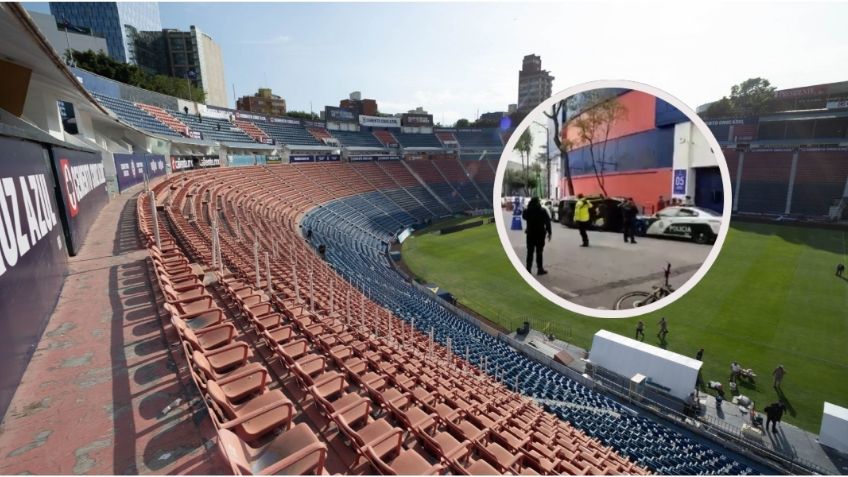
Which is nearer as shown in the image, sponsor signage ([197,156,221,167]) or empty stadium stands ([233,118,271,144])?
sponsor signage ([197,156,221,167])

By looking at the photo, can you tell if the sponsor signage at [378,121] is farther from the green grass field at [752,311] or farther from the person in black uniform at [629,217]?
the person in black uniform at [629,217]

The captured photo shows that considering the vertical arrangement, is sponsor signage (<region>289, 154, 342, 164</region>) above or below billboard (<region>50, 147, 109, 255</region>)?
above

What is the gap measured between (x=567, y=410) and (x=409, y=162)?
35.4 m

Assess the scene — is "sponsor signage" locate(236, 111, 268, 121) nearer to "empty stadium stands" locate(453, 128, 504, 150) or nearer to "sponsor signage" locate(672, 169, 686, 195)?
"empty stadium stands" locate(453, 128, 504, 150)

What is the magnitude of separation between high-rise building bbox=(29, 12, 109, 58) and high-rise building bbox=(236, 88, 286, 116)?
17226 millimetres

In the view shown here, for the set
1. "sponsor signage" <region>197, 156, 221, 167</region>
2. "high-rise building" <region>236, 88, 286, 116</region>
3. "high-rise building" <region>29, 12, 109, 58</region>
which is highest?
"high-rise building" <region>29, 12, 109, 58</region>

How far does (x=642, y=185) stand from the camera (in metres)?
2.10

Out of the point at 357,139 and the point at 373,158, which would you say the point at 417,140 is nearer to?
the point at 357,139

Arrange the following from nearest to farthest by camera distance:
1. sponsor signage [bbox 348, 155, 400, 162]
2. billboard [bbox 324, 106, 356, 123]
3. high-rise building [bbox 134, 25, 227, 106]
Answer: sponsor signage [bbox 348, 155, 400, 162]
billboard [bbox 324, 106, 356, 123]
high-rise building [bbox 134, 25, 227, 106]

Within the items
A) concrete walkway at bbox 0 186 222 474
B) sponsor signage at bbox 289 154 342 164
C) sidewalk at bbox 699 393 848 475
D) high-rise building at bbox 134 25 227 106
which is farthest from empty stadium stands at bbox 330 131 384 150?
high-rise building at bbox 134 25 227 106

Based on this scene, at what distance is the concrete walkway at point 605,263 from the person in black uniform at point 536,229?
0.03 meters

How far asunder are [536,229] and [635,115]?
86cm

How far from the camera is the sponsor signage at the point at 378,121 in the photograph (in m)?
44.5

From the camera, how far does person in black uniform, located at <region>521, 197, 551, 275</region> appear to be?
7.45 feet
